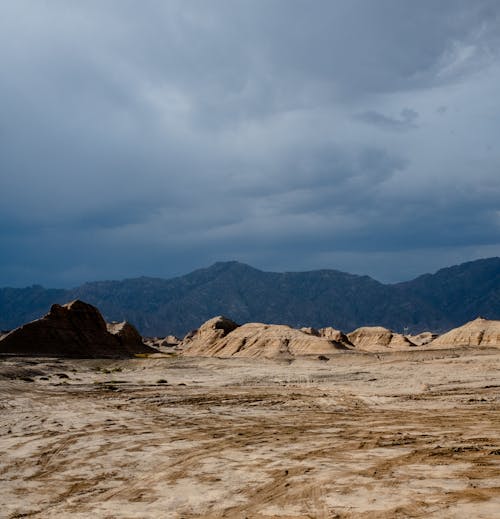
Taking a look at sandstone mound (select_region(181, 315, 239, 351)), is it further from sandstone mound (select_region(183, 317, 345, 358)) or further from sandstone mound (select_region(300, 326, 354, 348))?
sandstone mound (select_region(300, 326, 354, 348))

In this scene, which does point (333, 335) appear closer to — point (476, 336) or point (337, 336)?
point (337, 336)

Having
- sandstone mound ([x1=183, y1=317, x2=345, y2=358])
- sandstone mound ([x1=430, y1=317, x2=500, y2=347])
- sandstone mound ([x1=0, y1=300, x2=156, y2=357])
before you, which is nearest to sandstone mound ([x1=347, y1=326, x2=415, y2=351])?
sandstone mound ([x1=430, y1=317, x2=500, y2=347])

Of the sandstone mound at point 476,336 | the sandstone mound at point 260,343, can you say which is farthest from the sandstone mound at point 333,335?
the sandstone mound at point 476,336

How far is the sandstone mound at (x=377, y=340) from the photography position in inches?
4178

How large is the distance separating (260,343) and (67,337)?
28361 millimetres

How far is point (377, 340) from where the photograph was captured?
365 ft

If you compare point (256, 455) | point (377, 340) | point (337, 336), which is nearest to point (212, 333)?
point (337, 336)

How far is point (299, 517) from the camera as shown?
26.1 feet

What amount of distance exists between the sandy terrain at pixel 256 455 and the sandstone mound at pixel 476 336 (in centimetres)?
6801

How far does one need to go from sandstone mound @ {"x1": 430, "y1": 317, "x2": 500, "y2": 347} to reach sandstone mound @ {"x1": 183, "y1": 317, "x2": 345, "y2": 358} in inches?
863

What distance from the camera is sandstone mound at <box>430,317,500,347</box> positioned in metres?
88.3

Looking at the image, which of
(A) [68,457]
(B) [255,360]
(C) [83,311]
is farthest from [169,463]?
(C) [83,311]

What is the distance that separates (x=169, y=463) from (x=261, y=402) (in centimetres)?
1185

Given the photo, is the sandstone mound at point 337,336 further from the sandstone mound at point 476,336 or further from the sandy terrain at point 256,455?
the sandy terrain at point 256,455
